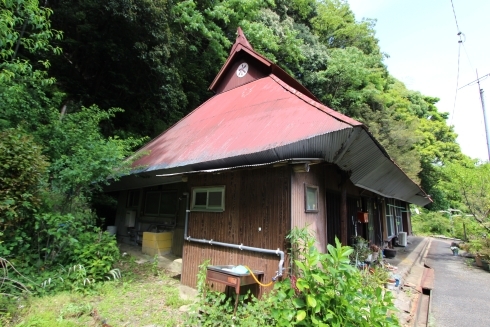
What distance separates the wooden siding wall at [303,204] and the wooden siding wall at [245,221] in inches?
4.8

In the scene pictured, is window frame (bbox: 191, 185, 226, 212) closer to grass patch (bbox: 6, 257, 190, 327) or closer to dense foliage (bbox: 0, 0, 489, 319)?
grass patch (bbox: 6, 257, 190, 327)

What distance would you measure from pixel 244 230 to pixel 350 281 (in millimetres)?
2106

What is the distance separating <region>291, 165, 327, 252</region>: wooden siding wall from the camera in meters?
4.28

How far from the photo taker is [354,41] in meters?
24.2

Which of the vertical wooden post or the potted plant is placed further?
the potted plant

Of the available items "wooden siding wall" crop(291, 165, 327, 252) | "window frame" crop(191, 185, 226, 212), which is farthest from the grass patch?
"wooden siding wall" crop(291, 165, 327, 252)

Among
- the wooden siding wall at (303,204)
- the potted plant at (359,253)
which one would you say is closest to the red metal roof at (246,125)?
the wooden siding wall at (303,204)

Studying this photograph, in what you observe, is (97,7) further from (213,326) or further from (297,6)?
(297,6)

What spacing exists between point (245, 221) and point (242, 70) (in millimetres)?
6409

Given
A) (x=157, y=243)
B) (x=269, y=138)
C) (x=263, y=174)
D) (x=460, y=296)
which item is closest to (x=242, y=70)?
(x=269, y=138)

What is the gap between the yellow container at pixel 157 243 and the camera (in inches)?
313

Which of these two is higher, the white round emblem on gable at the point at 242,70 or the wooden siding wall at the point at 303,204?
the white round emblem on gable at the point at 242,70

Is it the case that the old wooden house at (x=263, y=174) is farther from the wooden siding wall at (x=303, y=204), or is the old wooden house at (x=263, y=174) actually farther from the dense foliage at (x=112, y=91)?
the dense foliage at (x=112, y=91)

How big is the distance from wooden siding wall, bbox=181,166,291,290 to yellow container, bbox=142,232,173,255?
8.30 ft
